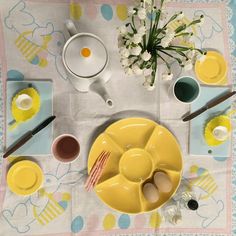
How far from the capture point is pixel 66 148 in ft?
3.07

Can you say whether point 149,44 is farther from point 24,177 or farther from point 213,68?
point 24,177

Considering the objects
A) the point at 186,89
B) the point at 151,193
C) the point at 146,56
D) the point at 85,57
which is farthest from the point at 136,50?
the point at 151,193

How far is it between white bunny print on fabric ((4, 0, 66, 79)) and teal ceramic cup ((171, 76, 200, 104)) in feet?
0.97

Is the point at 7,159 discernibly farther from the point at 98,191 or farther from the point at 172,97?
the point at 172,97

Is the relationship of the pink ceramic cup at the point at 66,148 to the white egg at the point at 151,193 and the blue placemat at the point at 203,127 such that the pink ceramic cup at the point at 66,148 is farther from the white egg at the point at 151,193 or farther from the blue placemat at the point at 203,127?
the blue placemat at the point at 203,127

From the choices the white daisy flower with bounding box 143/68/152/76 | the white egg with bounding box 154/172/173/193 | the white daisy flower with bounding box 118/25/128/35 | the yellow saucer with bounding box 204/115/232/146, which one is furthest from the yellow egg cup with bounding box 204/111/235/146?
the white daisy flower with bounding box 118/25/128/35

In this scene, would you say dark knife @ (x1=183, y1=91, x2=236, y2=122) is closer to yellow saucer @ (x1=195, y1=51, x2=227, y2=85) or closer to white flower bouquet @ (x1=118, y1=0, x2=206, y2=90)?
yellow saucer @ (x1=195, y1=51, x2=227, y2=85)

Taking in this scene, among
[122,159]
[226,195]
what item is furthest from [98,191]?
[226,195]

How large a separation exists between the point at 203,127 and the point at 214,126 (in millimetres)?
29

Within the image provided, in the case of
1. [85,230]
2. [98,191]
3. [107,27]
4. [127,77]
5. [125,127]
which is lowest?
[85,230]

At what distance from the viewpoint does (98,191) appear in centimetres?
96

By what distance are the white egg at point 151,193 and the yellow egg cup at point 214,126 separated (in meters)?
0.20

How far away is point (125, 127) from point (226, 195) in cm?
34

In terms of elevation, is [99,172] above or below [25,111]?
below
